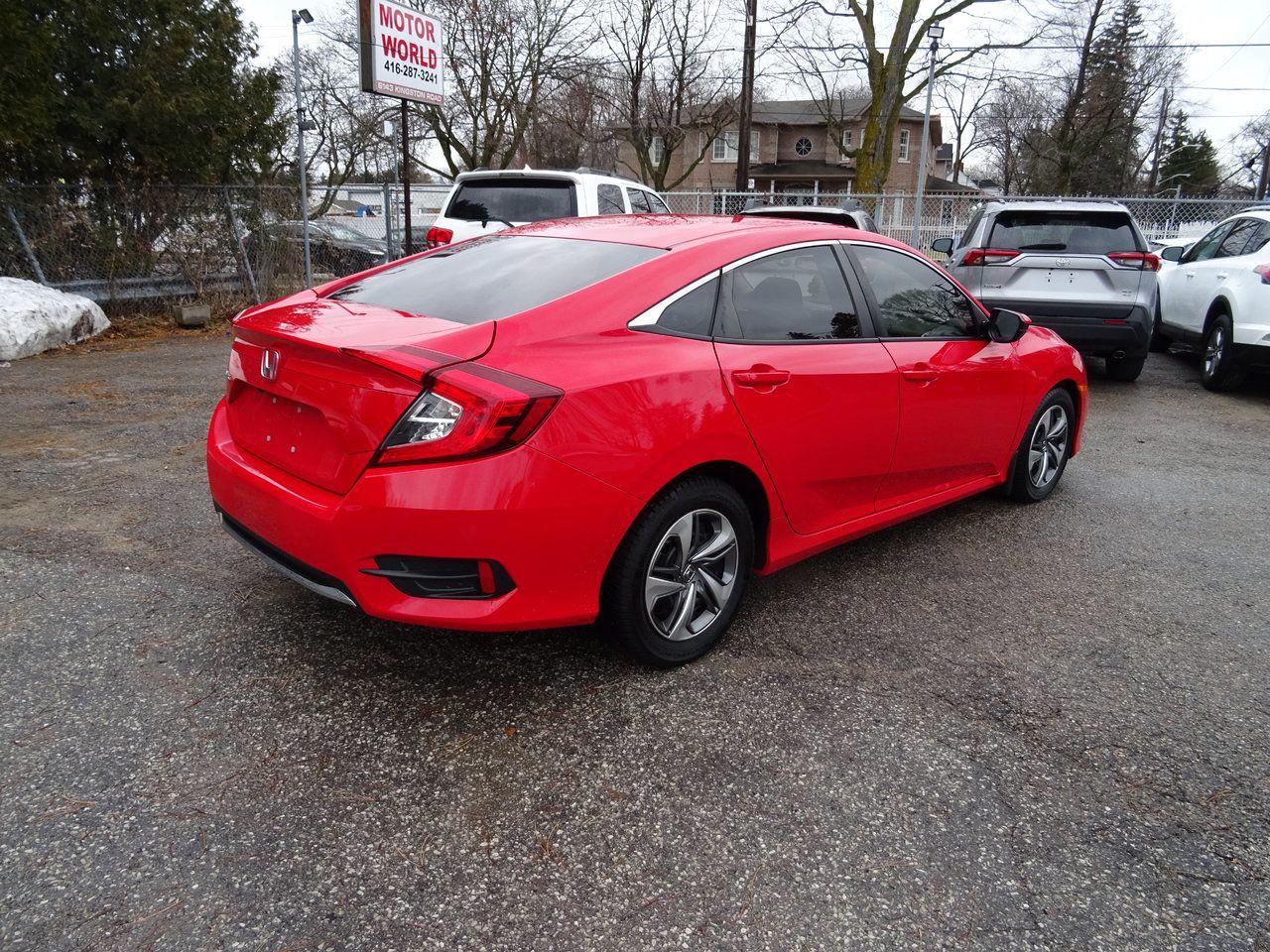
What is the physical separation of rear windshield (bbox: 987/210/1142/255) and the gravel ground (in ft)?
15.7

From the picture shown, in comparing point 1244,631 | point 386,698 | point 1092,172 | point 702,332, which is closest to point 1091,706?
point 1244,631

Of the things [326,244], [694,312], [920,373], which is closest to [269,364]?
[694,312]

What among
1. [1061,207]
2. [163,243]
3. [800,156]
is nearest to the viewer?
[1061,207]

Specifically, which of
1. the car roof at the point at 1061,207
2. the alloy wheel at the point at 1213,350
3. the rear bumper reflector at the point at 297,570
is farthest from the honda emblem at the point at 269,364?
the alloy wheel at the point at 1213,350

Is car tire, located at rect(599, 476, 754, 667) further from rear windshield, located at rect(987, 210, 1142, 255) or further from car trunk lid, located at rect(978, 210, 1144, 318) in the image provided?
rear windshield, located at rect(987, 210, 1142, 255)

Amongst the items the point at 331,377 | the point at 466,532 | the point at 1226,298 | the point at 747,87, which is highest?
the point at 747,87

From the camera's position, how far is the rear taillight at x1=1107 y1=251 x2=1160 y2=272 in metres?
7.84

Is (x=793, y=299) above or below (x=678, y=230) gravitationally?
below

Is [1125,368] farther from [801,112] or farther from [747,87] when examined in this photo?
[801,112]

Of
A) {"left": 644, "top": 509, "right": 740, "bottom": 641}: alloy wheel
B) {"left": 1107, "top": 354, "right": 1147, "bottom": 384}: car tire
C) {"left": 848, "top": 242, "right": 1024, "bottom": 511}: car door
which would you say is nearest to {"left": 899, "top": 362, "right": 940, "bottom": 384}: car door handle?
{"left": 848, "top": 242, "right": 1024, "bottom": 511}: car door

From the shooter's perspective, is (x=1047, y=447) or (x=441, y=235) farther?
(x=441, y=235)

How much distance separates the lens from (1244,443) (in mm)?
6691

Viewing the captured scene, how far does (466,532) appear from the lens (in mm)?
2428

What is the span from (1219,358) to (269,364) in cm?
883
